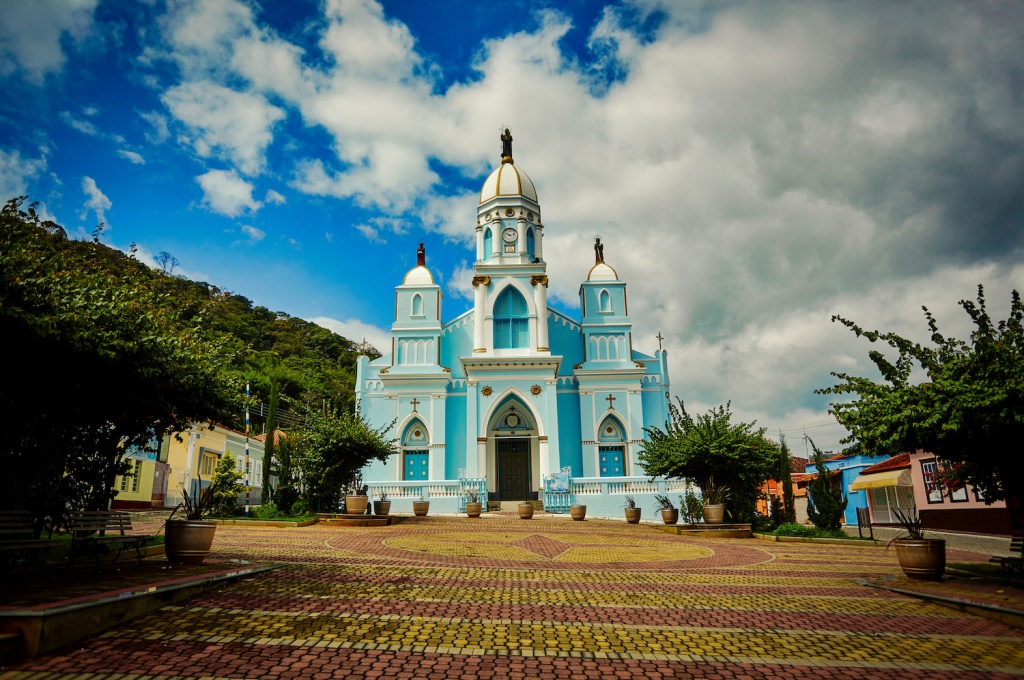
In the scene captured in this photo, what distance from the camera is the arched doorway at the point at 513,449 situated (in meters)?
31.4

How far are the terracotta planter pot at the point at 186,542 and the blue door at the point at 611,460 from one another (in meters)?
23.6

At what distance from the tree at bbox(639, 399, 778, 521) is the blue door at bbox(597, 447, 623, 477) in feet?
36.2

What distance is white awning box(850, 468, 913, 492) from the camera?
1101 inches

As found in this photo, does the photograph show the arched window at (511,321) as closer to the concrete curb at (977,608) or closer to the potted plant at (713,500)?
the potted plant at (713,500)

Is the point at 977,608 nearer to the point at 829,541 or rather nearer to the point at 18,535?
the point at 829,541

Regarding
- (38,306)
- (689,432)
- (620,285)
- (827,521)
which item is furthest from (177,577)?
(620,285)

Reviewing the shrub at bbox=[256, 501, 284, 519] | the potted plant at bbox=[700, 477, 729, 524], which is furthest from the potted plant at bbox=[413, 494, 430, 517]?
the potted plant at bbox=[700, 477, 729, 524]

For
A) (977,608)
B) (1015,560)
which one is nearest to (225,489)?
(977,608)

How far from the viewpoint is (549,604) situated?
26.9ft

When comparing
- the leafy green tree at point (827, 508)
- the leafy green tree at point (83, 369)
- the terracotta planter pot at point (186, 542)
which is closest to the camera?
the leafy green tree at point (83, 369)

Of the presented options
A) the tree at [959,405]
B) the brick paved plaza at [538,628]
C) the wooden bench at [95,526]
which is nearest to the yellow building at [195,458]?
the wooden bench at [95,526]

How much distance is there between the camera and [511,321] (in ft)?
110

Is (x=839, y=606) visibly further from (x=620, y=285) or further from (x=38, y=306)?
(x=620, y=285)

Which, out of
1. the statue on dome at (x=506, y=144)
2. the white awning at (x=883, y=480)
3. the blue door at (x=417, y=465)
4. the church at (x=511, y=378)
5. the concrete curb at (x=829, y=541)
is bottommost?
the concrete curb at (x=829, y=541)
